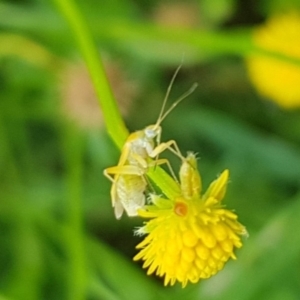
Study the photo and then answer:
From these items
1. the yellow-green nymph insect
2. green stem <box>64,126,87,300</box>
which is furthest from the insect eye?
green stem <box>64,126,87,300</box>

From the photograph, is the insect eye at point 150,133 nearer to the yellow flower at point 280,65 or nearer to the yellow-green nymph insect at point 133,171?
the yellow-green nymph insect at point 133,171

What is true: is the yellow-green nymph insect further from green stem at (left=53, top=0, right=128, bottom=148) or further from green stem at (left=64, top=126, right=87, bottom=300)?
green stem at (left=64, top=126, right=87, bottom=300)

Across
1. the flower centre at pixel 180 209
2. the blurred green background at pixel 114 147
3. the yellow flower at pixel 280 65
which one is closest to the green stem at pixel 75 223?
the blurred green background at pixel 114 147

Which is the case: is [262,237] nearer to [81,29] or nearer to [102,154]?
[102,154]

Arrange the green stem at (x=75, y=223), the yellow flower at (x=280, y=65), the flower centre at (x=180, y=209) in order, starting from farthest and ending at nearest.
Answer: the yellow flower at (x=280, y=65) → the green stem at (x=75, y=223) → the flower centre at (x=180, y=209)

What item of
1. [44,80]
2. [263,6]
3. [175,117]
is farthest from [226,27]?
[44,80]

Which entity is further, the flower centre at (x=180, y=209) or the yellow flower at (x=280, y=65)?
the yellow flower at (x=280, y=65)
